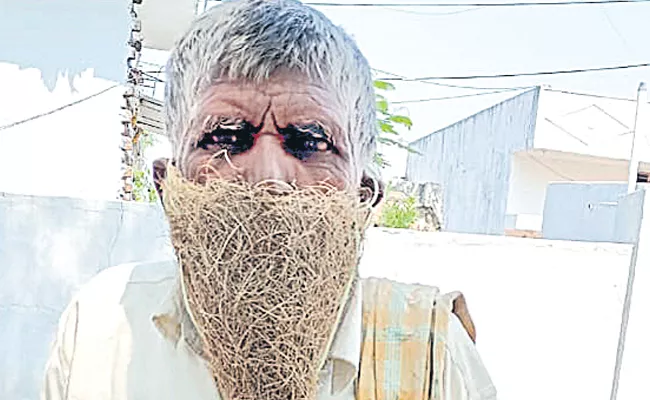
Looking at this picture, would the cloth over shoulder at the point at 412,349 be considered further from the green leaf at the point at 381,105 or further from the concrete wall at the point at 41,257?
the concrete wall at the point at 41,257

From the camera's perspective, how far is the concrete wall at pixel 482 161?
6.73m

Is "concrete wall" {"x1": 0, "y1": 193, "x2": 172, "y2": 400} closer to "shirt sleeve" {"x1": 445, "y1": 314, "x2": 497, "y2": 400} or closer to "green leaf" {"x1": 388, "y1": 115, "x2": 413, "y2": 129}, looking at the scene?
"green leaf" {"x1": 388, "y1": 115, "x2": 413, "y2": 129}

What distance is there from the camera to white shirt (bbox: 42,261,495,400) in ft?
1.85

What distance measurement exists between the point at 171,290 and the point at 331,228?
0.21 metres

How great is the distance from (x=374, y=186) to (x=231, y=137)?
15cm

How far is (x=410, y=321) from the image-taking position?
573 mm

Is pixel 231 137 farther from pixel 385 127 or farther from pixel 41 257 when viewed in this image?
pixel 41 257

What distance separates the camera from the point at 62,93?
242 centimetres

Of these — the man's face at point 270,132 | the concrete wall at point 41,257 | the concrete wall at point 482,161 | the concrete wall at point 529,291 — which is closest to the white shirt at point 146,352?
the man's face at point 270,132

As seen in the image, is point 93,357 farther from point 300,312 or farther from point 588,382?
point 588,382

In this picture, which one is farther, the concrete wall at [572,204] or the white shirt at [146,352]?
the concrete wall at [572,204]

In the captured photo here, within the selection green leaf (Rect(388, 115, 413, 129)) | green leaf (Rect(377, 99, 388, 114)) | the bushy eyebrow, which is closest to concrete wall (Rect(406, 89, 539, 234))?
green leaf (Rect(388, 115, 413, 129))

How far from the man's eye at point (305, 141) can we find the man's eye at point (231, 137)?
0.03 meters

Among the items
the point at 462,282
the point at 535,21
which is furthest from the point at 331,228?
the point at 535,21
